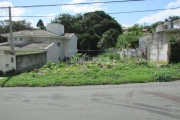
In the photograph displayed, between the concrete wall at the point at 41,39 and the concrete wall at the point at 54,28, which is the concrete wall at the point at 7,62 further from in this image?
the concrete wall at the point at 54,28

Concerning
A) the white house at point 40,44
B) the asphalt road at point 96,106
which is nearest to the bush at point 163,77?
the asphalt road at point 96,106

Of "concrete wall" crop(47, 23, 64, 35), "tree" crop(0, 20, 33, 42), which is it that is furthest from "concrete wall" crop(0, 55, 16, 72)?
"tree" crop(0, 20, 33, 42)

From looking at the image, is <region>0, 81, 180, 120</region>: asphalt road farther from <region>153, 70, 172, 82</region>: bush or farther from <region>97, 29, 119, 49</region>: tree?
<region>97, 29, 119, 49</region>: tree

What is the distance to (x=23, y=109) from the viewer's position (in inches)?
198

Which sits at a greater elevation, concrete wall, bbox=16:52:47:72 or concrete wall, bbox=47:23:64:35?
concrete wall, bbox=47:23:64:35

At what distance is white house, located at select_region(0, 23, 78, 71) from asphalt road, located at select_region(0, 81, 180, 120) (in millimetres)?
8095

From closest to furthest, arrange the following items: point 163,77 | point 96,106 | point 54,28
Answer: point 96,106
point 163,77
point 54,28

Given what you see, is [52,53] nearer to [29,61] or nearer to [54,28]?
[29,61]

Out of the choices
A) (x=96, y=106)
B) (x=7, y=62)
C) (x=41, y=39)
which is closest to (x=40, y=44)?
(x=41, y=39)

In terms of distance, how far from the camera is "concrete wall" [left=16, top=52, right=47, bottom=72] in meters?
12.9

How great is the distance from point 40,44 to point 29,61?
26.8 feet

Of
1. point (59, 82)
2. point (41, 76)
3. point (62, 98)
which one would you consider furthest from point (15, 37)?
point (62, 98)

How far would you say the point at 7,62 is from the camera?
12.7m

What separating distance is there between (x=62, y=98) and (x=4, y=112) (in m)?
2.06
